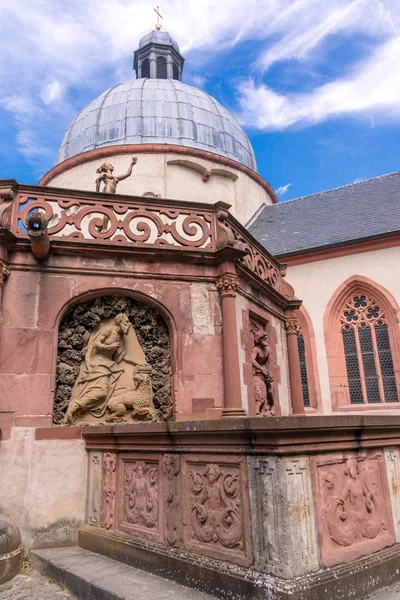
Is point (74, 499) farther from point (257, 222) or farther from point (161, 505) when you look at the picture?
point (257, 222)

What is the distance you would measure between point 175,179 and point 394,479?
16.3m

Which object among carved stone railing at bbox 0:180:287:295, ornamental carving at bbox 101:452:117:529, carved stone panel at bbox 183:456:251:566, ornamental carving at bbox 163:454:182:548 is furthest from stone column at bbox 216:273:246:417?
carved stone panel at bbox 183:456:251:566

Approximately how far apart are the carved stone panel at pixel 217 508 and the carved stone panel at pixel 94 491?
1.35m

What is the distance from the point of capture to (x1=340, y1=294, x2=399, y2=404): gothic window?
14586 millimetres

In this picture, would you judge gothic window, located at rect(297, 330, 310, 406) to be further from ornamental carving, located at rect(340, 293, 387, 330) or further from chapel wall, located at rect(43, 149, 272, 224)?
chapel wall, located at rect(43, 149, 272, 224)

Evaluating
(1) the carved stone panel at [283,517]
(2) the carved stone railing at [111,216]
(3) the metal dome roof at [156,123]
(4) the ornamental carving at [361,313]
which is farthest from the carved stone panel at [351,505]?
(3) the metal dome roof at [156,123]

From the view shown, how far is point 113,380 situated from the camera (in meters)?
5.48

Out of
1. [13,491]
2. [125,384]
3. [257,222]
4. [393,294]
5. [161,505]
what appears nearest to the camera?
[161,505]

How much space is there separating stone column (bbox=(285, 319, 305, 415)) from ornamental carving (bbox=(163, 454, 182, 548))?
4602 millimetres

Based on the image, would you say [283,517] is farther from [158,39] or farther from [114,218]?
[158,39]

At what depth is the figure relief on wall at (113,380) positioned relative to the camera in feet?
17.3

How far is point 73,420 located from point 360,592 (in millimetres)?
3330

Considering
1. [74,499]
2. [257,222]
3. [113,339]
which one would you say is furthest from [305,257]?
[74,499]

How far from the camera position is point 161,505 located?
3746 mm
